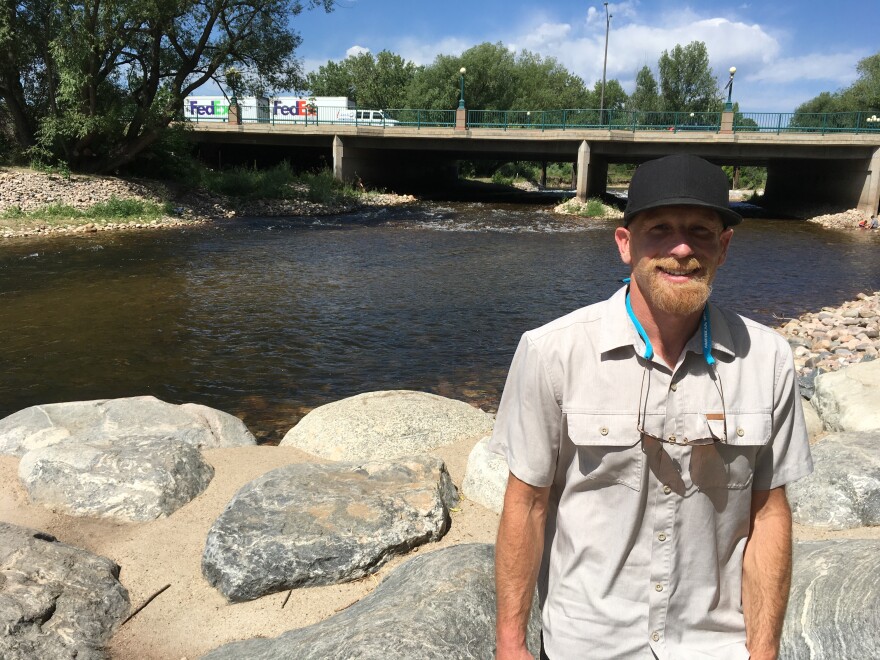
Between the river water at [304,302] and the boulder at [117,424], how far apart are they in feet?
4.25

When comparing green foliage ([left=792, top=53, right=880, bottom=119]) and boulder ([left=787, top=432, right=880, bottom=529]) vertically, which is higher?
green foliage ([left=792, top=53, right=880, bottom=119])

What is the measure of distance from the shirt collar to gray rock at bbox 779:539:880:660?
162 centimetres

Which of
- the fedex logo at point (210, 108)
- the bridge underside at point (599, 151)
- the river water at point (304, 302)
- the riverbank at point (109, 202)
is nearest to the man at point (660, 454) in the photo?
the river water at point (304, 302)

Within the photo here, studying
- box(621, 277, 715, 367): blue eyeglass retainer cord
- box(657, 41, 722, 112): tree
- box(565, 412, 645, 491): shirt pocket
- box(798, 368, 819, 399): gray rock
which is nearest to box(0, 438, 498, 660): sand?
box(565, 412, 645, 491): shirt pocket

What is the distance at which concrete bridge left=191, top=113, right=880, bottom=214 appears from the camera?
119 ft

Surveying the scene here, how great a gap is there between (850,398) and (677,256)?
6.13 metres

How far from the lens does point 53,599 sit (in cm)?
412

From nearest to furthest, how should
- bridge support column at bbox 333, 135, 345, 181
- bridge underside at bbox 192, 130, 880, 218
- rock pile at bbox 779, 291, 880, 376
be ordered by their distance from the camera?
rock pile at bbox 779, 291, 880, 376
bridge underside at bbox 192, 130, 880, 218
bridge support column at bbox 333, 135, 345, 181

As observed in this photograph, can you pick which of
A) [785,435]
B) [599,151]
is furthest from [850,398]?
[599,151]

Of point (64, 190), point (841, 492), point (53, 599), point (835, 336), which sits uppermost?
point (64, 190)

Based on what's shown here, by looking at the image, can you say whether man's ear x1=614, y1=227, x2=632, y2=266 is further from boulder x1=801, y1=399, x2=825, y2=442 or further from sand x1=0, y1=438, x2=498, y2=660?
boulder x1=801, y1=399, x2=825, y2=442

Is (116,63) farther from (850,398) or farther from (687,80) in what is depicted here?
(687,80)

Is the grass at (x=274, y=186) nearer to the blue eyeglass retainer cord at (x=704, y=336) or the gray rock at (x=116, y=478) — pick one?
the gray rock at (x=116, y=478)

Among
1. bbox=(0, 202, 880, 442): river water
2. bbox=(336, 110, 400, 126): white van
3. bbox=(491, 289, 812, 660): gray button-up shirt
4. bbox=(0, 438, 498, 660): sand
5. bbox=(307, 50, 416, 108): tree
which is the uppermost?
bbox=(307, 50, 416, 108): tree
